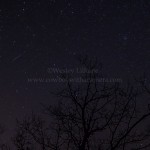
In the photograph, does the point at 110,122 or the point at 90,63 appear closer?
the point at 110,122

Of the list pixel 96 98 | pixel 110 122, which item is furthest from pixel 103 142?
pixel 96 98

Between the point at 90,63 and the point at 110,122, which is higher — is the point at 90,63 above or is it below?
above

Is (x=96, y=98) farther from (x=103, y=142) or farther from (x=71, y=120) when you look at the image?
(x=103, y=142)

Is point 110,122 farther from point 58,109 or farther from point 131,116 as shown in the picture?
point 58,109

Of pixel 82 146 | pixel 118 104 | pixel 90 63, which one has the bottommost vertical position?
pixel 82 146

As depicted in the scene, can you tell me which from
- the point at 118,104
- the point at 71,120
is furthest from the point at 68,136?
the point at 118,104

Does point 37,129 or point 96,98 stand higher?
point 96,98

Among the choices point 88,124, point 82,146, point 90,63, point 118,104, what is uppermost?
point 90,63

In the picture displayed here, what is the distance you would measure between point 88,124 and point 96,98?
100cm

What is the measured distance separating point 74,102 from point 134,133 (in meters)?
2.33

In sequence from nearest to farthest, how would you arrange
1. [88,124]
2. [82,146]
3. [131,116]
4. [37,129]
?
[82,146]
[88,124]
[131,116]
[37,129]

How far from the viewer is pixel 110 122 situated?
10.1 metres

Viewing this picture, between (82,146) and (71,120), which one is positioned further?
(71,120)

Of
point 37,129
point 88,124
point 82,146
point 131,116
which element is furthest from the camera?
point 37,129
